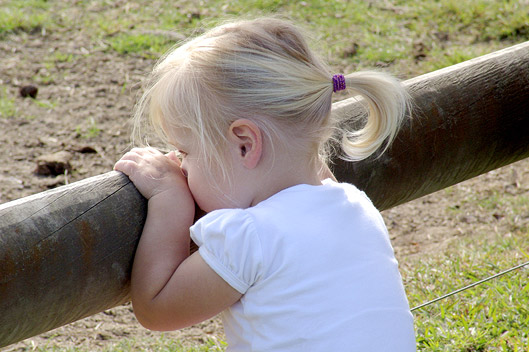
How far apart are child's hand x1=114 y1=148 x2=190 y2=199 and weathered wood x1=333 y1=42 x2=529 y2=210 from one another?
45 cm

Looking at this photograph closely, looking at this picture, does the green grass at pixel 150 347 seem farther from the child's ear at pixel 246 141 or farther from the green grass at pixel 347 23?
the green grass at pixel 347 23

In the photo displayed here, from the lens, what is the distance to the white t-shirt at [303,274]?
4.77 feet

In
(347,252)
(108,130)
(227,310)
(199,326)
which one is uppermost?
(347,252)

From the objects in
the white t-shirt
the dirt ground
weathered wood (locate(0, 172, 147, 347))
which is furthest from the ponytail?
the dirt ground

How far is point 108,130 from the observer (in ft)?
14.3

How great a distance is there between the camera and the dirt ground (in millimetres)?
3035

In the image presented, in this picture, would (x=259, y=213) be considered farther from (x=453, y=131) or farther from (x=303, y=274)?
(x=453, y=131)

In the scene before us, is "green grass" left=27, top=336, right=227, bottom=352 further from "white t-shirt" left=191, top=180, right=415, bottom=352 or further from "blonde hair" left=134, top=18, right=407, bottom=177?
"blonde hair" left=134, top=18, right=407, bottom=177

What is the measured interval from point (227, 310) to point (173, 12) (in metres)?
4.46

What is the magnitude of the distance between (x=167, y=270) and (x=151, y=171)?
208 millimetres

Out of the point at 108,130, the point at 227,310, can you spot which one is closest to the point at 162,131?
the point at 227,310

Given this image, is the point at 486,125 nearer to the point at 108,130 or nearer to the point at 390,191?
the point at 390,191

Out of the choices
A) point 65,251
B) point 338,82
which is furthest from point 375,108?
point 65,251

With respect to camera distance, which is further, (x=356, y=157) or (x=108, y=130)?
(x=108, y=130)
